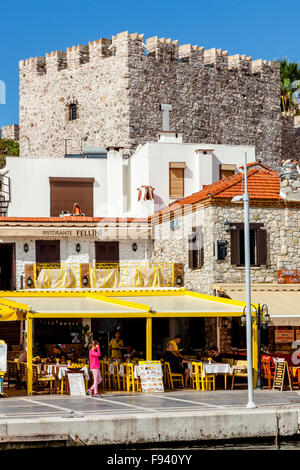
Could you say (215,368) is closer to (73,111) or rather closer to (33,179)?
(33,179)

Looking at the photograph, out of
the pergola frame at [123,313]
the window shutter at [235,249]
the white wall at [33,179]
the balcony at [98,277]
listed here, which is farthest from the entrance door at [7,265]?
the window shutter at [235,249]

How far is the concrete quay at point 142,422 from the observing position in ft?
57.2

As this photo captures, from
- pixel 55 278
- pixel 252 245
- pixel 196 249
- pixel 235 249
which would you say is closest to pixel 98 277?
pixel 55 278

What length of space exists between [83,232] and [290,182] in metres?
8.00

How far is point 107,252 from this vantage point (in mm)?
33094

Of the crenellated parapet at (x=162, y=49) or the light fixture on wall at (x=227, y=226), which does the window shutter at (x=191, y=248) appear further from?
the crenellated parapet at (x=162, y=49)

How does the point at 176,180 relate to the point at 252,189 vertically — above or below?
above

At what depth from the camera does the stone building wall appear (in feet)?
95.4

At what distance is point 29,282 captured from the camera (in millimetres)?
31078

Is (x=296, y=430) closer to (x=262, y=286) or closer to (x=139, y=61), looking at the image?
(x=262, y=286)

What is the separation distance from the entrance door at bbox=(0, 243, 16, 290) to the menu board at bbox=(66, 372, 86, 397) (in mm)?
10072

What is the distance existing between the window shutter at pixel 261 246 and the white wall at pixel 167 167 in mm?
8832

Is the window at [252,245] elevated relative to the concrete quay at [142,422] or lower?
elevated

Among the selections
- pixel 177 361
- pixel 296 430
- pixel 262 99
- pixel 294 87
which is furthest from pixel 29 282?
pixel 294 87
